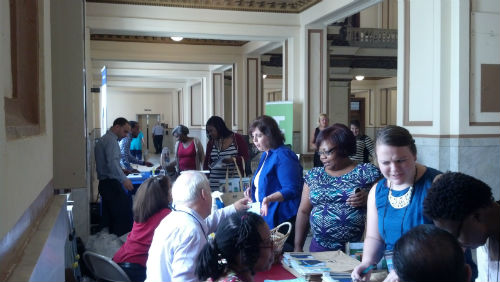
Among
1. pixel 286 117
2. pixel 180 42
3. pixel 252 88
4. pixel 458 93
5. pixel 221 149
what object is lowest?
pixel 221 149

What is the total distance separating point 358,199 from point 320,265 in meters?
0.41

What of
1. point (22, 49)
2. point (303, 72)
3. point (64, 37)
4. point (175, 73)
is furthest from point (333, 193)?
point (175, 73)

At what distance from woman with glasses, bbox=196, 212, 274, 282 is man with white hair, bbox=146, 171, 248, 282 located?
1.14 ft

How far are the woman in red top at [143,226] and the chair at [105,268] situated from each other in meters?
0.13

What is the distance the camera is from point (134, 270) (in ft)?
9.37

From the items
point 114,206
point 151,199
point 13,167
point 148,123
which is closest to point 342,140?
point 151,199

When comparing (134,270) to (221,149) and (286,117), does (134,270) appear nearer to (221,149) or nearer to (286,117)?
(221,149)

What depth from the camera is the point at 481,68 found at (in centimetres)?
528

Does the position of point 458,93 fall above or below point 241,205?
above

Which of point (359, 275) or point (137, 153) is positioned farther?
point (137, 153)

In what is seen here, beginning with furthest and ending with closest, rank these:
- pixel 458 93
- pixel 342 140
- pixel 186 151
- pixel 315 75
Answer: pixel 315 75, pixel 186 151, pixel 458 93, pixel 342 140

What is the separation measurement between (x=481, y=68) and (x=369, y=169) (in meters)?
3.58

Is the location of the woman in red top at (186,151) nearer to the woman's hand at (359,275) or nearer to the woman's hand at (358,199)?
the woman's hand at (358,199)

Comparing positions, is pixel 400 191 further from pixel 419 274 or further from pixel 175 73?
pixel 175 73
